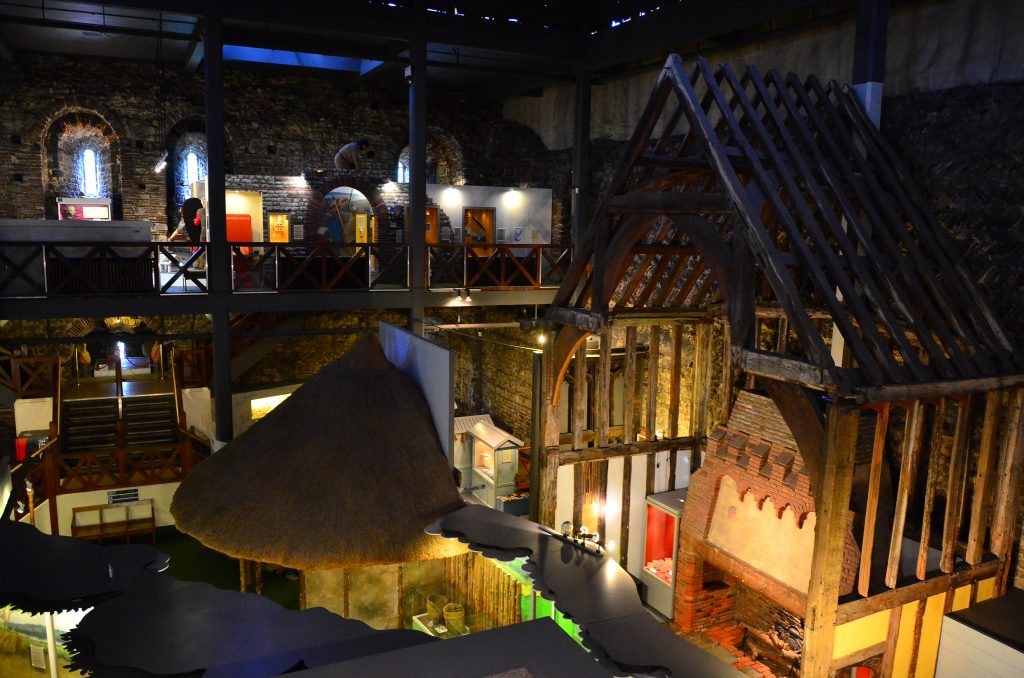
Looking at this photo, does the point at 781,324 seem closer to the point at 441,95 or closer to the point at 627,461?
the point at 627,461

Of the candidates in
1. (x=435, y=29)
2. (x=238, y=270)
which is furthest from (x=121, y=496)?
(x=435, y=29)

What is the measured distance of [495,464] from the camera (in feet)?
39.5

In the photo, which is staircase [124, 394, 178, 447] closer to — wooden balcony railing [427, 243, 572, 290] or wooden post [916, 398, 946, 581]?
wooden balcony railing [427, 243, 572, 290]

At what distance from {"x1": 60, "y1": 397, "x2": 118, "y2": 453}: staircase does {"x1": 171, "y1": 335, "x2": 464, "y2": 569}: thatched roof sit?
4.15 meters

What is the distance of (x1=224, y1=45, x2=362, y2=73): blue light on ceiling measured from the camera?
14625 mm

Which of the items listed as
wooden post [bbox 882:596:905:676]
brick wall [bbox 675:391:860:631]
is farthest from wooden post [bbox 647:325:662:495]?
wooden post [bbox 882:596:905:676]

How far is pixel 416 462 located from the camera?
862 cm

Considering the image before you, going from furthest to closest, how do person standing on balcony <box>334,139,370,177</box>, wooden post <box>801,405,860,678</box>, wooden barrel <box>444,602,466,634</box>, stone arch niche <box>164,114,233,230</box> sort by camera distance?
stone arch niche <box>164,114,233,230</box>
person standing on balcony <box>334,139,370,177</box>
wooden barrel <box>444,602,466,634</box>
wooden post <box>801,405,860,678</box>

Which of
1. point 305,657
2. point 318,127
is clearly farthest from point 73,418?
point 305,657

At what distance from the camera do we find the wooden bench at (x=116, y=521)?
Answer: 1165 centimetres

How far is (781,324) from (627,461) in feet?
8.97

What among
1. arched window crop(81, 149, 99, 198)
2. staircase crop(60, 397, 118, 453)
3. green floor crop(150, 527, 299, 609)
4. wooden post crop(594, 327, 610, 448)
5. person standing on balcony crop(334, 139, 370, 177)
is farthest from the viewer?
arched window crop(81, 149, 99, 198)

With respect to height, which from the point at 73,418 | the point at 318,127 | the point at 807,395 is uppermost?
Answer: the point at 318,127

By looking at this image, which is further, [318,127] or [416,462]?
[318,127]
